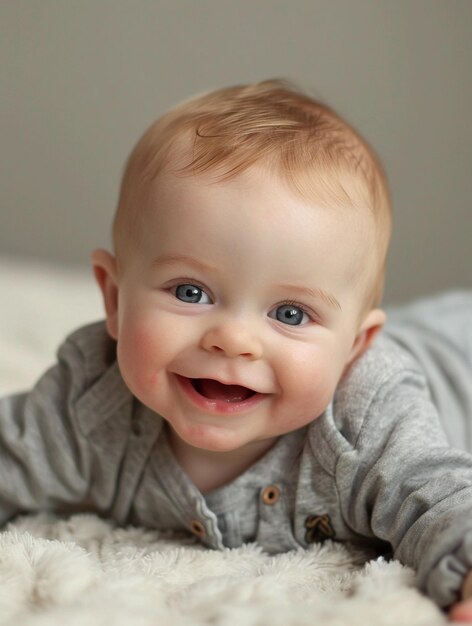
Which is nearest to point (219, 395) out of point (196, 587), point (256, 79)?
point (196, 587)

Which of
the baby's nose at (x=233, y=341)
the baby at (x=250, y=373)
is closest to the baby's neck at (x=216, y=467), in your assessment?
the baby at (x=250, y=373)

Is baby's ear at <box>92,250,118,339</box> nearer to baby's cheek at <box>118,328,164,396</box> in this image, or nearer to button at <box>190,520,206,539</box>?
baby's cheek at <box>118,328,164,396</box>

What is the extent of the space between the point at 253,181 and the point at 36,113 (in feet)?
4.96

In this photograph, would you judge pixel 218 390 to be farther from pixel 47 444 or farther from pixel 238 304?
pixel 47 444

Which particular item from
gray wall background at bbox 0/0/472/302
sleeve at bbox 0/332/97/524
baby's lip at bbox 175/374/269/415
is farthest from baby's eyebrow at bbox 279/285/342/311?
gray wall background at bbox 0/0/472/302

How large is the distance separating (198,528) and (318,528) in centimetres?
14

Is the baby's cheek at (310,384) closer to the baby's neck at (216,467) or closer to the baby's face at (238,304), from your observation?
the baby's face at (238,304)

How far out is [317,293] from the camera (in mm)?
965

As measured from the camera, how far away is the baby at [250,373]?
93 centimetres

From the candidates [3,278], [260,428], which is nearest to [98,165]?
[3,278]

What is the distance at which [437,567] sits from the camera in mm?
825

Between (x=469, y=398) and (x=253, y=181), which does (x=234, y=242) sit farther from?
(x=469, y=398)

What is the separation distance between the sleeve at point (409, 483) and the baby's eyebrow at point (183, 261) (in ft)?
0.83

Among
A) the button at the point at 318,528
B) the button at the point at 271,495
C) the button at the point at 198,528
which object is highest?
the button at the point at 271,495
